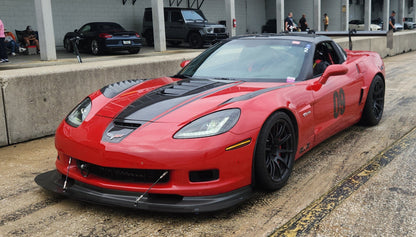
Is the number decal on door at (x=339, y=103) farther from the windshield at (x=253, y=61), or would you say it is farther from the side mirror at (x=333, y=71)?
the windshield at (x=253, y=61)

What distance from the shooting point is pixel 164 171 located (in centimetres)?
309

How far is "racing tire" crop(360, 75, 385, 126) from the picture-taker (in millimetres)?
5637

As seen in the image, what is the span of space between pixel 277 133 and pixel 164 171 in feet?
3.50

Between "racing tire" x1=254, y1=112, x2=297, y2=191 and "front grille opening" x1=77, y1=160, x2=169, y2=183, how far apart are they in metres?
0.76

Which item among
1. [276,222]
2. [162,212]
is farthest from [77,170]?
[276,222]

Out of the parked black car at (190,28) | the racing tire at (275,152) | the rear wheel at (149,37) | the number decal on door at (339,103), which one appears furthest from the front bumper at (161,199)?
the rear wheel at (149,37)

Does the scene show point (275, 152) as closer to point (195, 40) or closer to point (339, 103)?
point (339, 103)

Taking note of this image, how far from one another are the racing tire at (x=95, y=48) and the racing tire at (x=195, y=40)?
505 centimetres

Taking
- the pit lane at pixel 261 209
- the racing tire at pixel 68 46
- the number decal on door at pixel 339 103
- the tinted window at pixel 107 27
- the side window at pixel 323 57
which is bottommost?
the pit lane at pixel 261 209

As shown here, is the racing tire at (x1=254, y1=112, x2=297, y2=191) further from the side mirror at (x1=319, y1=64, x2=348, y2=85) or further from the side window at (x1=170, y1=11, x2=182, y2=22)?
the side window at (x1=170, y1=11, x2=182, y2=22)

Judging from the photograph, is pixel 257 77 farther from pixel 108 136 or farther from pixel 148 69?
pixel 148 69

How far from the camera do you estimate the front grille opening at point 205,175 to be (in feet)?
10.2

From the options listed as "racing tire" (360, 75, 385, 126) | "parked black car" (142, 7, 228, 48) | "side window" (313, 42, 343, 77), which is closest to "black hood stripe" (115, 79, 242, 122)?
"side window" (313, 42, 343, 77)

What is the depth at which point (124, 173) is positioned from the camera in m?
3.18
